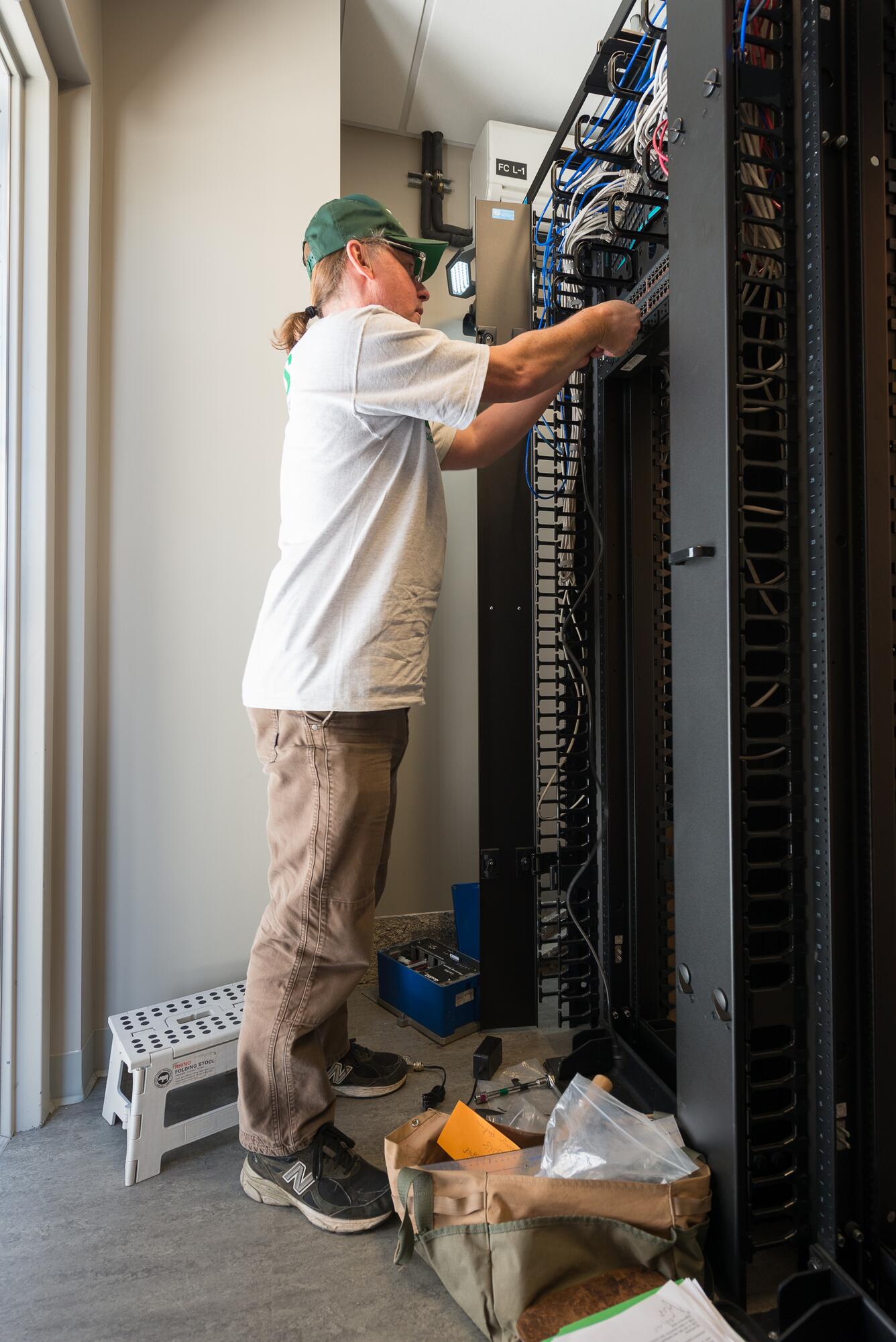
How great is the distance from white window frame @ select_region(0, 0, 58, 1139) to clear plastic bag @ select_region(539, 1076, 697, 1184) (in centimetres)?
105

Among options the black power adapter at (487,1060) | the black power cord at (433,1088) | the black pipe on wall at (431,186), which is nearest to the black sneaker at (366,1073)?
the black power cord at (433,1088)

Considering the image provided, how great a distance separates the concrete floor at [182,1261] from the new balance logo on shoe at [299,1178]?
48 millimetres

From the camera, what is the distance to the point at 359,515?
1229mm

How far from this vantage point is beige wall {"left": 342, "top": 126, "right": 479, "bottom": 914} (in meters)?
2.33

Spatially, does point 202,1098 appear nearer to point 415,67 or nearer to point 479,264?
point 479,264

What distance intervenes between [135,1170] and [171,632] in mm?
1063

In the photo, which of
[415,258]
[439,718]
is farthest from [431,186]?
[439,718]

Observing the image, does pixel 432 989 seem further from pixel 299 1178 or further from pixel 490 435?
pixel 490 435

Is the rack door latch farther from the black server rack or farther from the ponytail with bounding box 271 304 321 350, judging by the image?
the ponytail with bounding box 271 304 321 350

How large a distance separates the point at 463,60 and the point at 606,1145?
2.64 meters

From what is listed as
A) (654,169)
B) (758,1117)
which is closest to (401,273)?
(654,169)

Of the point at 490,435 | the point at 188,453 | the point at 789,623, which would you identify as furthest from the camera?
the point at 188,453

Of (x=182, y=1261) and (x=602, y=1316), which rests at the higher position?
(x=602, y=1316)

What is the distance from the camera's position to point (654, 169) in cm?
123
